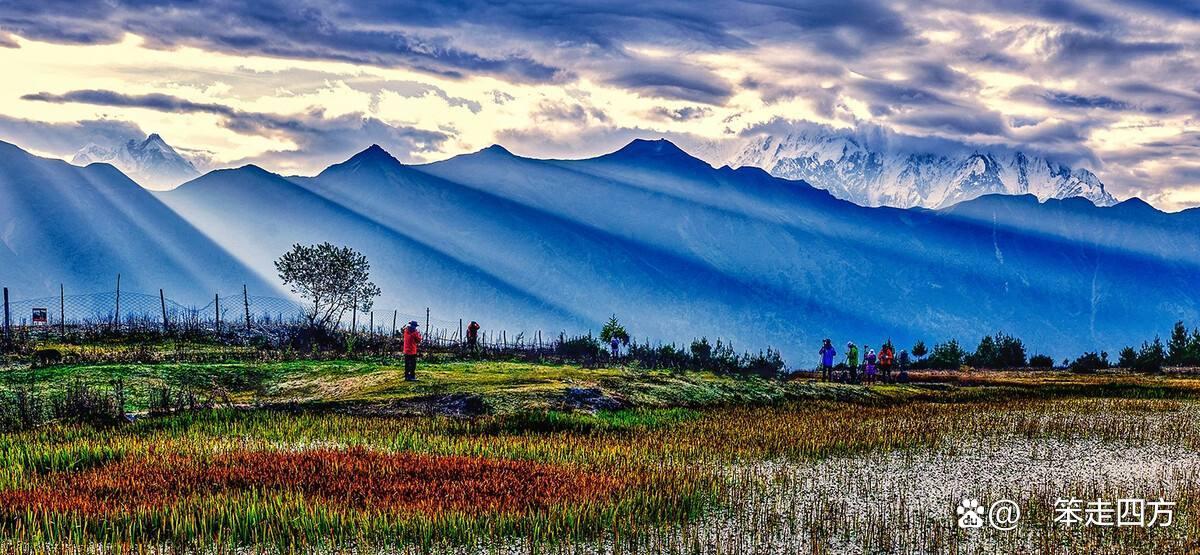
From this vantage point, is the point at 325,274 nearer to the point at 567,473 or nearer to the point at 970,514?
the point at 567,473

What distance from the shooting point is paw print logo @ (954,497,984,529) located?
18.0m

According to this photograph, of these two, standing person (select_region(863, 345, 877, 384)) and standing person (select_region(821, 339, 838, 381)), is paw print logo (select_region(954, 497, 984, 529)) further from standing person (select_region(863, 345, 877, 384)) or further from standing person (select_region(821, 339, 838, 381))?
standing person (select_region(863, 345, 877, 384))

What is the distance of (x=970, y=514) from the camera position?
18547mm

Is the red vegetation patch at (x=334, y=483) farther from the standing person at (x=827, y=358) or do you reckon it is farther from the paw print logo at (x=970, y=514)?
the standing person at (x=827, y=358)

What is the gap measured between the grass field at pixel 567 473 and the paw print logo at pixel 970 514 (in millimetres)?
264

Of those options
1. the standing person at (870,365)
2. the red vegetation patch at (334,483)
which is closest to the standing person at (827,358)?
the standing person at (870,365)

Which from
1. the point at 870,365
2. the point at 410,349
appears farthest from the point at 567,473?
the point at 870,365

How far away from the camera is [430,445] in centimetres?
2608

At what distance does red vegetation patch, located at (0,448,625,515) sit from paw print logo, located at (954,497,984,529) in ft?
19.5

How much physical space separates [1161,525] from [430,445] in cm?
1556

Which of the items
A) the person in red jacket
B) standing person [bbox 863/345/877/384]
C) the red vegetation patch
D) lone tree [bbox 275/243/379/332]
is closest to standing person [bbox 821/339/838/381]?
standing person [bbox 863/345/877/384]

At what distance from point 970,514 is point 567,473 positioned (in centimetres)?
752

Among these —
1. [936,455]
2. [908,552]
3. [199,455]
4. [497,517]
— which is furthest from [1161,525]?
[199,455]

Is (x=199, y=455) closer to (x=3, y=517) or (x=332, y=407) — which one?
(x=3, y=517)
